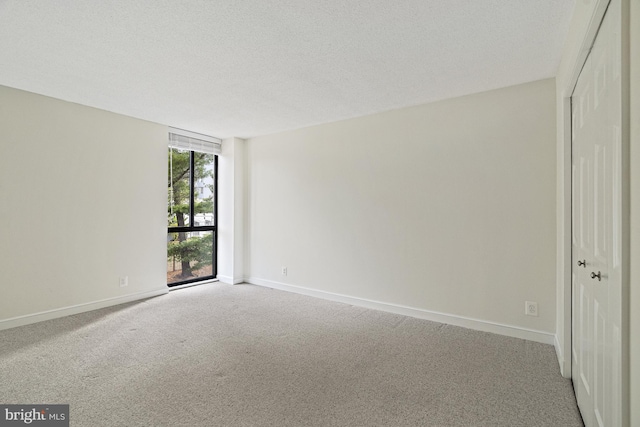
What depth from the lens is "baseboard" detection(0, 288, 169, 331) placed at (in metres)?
3.16

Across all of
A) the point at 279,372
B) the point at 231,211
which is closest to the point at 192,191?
the point at 231,211

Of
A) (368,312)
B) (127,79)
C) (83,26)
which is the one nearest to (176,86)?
(127,79)

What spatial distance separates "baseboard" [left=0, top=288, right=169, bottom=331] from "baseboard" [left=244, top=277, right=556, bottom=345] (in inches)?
76.0

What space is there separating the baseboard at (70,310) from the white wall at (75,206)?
0.5 inches

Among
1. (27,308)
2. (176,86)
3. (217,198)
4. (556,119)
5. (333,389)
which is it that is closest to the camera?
(333,389)

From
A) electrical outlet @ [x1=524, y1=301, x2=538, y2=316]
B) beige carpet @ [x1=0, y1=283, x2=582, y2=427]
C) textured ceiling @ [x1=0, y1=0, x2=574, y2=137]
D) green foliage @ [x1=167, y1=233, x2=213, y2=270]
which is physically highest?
textured ceiling @ [x1=0, y1=0, x2=574, y2=137]

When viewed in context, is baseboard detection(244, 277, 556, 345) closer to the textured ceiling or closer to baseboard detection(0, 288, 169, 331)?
baseboard detection(0, 288, 169, 331)

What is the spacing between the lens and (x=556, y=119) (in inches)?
109

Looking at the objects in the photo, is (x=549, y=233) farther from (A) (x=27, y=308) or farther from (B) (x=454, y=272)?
(A) (x=27, y=308)

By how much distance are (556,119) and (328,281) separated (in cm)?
312

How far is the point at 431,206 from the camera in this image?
3467 mm

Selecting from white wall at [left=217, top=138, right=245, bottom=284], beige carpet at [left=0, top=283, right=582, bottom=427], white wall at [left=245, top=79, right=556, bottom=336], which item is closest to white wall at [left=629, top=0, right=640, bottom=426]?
beige carpet at [left=0, top=283, right=582, bottom=427]

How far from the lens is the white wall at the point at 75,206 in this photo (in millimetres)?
3166

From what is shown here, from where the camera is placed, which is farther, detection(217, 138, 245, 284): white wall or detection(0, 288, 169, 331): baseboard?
detection(217, 138, 245, 284): white wall
